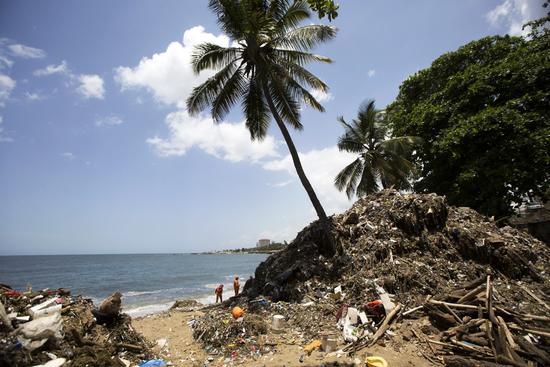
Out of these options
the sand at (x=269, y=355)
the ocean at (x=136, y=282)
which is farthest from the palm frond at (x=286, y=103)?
the ocean at (x=136, y=282)

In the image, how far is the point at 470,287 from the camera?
744 cm

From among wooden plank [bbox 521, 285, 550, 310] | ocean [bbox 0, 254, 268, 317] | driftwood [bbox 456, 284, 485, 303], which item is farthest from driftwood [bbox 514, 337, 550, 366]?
ocean [bbox 0, 254, 268, 317]

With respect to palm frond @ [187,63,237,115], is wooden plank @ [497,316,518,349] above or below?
below

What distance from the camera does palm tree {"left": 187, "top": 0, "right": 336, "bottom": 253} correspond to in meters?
11.1

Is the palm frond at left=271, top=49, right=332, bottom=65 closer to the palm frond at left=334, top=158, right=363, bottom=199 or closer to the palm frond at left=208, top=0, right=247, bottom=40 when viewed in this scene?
the palm frond at left=208, top=0, right=247, bottom=40

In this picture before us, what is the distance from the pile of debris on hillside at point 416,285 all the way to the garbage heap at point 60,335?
2.17m

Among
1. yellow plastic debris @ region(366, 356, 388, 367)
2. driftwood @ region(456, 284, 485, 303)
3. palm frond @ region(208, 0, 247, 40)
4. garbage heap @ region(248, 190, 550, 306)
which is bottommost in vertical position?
yellow plastic debris @ region(366, 356, 388, 367)

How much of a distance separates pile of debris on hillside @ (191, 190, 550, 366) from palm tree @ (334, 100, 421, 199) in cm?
545

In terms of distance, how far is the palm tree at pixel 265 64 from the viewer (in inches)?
436

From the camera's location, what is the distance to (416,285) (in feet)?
27.4

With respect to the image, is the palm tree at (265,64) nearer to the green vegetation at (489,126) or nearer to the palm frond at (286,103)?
the palm frond at (286,103)

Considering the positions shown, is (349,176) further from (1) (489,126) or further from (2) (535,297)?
(2) (535,297)

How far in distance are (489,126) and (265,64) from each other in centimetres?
1037

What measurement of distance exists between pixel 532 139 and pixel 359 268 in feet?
31.3
